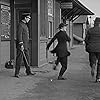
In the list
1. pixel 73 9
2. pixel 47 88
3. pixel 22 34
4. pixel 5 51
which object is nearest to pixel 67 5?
pixel 73 9

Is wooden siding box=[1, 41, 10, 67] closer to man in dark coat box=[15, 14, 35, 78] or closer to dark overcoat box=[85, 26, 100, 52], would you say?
man in dark coat box=[15, 14, 35, 78]

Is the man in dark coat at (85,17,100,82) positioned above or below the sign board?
below

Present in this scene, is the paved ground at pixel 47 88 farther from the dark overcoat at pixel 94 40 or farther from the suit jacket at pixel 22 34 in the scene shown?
the suit jacket at pixel 22 34

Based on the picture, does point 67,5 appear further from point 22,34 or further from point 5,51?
point 22,34

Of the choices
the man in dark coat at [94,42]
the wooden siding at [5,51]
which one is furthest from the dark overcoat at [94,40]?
the wooden siding at [5,51]

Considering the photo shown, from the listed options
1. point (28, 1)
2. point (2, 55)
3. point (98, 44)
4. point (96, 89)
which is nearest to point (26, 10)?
point (28, 1)

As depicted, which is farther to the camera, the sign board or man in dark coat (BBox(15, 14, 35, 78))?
the sign board

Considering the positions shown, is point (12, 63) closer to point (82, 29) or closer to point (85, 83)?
point (85, 83)

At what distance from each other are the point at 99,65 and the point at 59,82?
133 centimetres

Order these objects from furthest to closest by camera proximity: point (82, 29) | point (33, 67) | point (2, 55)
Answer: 1. point (82, 29)
2. point (33, 67)
3. point (2, 55)

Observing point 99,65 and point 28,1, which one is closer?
point 99,65

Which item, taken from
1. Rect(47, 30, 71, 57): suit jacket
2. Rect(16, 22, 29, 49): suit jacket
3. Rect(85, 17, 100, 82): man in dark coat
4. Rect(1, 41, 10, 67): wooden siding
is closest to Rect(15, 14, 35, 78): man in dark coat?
Rect(16, 22, 29, 49): suit jacket

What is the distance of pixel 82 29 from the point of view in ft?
167

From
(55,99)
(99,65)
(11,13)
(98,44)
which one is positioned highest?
(11,13)
